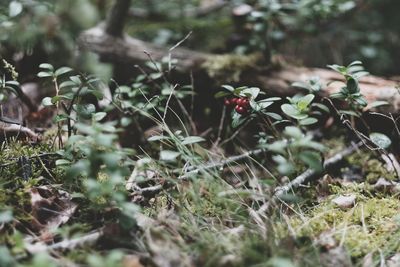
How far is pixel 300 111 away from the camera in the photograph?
1836mm

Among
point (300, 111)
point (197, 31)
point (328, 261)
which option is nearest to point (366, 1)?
point (197, 31)

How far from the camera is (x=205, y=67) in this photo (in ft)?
10.2

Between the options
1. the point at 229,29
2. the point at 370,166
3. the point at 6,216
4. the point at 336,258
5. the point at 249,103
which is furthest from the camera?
the point at 229,29

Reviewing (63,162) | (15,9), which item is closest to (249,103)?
(63,162)

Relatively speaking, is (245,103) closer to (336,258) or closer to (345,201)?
(345,201)

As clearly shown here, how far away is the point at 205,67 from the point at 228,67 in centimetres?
18

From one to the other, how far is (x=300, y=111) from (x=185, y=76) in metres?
1.43

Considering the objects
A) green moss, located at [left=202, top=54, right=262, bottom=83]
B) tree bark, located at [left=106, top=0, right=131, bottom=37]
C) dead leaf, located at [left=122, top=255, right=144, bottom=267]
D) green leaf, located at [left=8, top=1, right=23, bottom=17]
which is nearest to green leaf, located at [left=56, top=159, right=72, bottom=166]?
dead leaf, located at [left=122, top=255, right=144, bottom=267]

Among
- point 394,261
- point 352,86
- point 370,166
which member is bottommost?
point 370,166

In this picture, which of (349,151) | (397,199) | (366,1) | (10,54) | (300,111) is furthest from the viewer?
(366,1)

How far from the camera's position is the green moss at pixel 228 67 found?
3035mm

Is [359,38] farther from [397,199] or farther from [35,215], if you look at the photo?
[35,215]

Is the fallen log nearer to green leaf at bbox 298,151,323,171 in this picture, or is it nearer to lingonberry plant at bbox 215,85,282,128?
lingonberry plant at bbox 215,85,282,128

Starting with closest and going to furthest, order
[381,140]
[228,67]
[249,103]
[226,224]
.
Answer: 1. [226,224]
2. [249,103]
3. [381,140]
4. [228,67]
